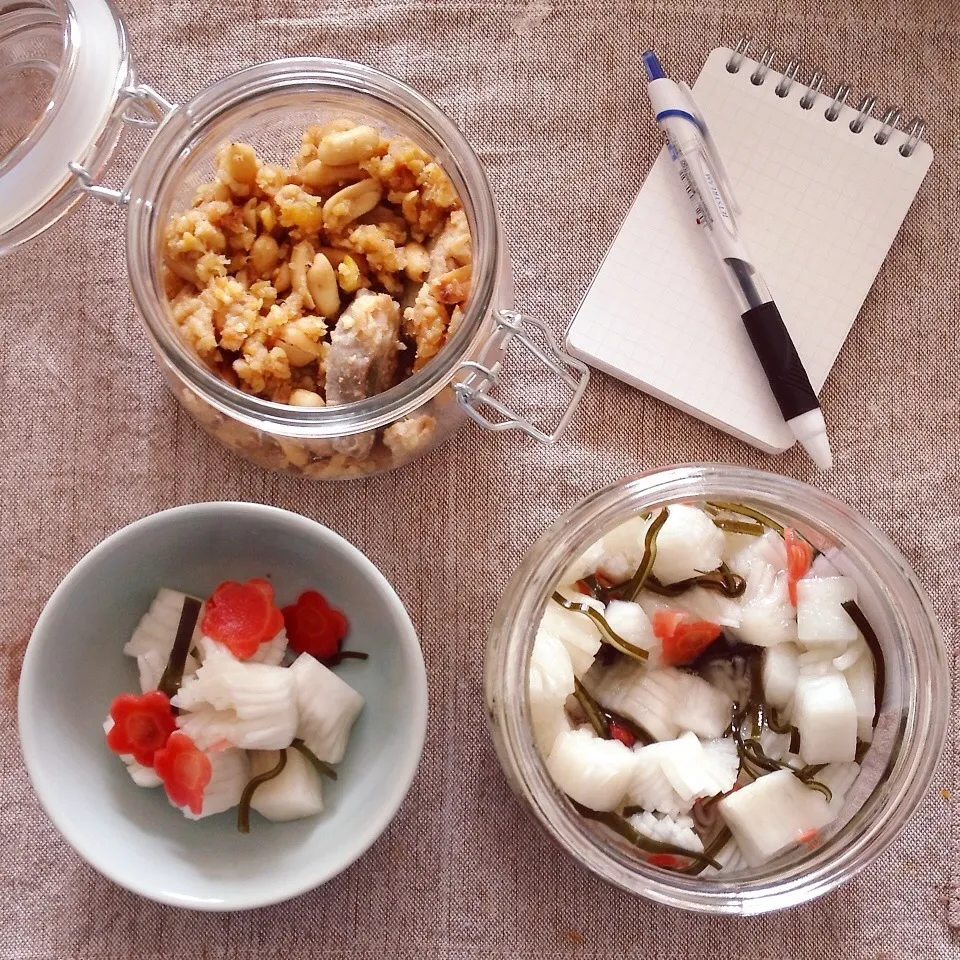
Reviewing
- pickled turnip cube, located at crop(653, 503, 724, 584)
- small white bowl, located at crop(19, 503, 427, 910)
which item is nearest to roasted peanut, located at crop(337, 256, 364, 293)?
small white bowl, located at crop(19, 503, 427, 910)

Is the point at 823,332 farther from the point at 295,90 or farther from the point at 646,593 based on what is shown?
the point at 295,90

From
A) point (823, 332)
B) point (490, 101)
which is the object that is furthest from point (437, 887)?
point (490, 101)

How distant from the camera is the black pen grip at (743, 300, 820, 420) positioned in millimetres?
897

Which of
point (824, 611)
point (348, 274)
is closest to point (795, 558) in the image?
point (824, 611)

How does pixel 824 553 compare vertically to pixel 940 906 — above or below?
above

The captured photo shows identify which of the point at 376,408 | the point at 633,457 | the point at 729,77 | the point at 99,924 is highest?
the point at 729,77

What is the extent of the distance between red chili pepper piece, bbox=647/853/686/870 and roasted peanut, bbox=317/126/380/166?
0.53 m

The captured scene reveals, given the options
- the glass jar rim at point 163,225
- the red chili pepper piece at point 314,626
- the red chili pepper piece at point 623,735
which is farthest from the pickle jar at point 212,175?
the red chili pepper piece at point 623,735

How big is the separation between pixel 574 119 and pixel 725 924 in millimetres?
696

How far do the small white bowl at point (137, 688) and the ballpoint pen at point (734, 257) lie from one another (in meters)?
0.38

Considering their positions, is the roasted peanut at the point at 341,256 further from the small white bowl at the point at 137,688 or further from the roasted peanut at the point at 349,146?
the small white bowl at the point at 137,688

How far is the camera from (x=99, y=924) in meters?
0.89

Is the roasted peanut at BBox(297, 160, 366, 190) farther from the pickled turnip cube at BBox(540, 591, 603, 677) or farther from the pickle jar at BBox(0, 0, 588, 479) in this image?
the pickled turnip cube at BBox(540, 591, 603, 677)

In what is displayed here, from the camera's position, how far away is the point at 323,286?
76 centimetres
